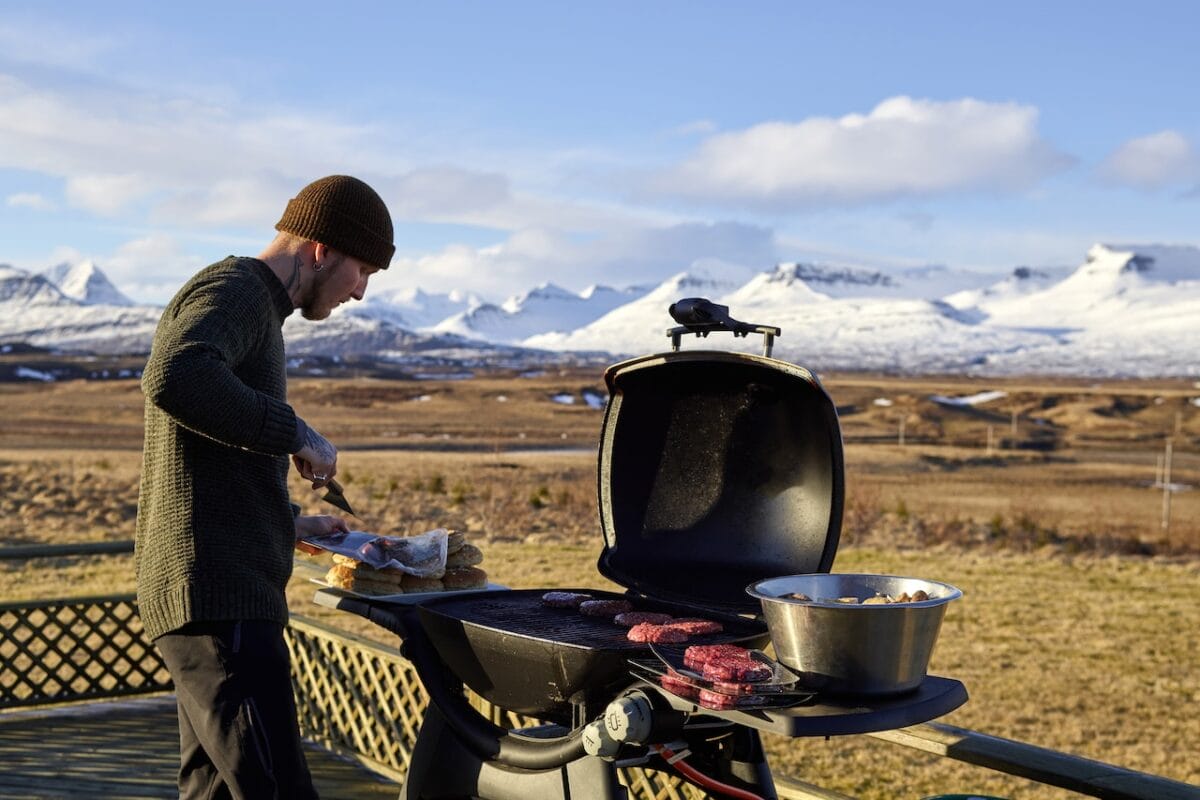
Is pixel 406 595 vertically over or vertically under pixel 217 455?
under

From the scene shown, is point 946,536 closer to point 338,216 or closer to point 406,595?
point 406,595

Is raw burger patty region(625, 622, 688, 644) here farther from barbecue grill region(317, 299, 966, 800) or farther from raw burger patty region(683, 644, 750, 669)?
raw burger patty region(683, 644, 750, 669)

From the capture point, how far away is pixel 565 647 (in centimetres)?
248

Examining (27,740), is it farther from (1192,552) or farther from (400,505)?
(1192,552)

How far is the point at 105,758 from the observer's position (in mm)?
4797

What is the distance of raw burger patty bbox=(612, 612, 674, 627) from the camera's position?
9.20 feet

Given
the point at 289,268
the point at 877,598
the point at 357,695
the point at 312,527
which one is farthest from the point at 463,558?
the point at 357,695

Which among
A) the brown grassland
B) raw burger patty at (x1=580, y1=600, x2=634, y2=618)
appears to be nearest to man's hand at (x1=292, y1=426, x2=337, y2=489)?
raw burger patty at (x1=580, y1=600, x2=634, y2=618)

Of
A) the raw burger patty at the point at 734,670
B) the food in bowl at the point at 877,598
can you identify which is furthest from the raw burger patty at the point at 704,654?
the food in bowl at the point at 877,598

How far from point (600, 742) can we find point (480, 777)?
0.70 meters

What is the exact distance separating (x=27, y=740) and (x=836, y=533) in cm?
383

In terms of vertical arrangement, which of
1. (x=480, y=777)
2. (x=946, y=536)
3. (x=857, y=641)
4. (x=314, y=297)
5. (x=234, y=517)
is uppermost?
(x=314, y=297)

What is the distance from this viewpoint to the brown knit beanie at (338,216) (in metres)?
2.46

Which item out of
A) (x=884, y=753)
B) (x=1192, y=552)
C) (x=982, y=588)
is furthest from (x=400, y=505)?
(x=884, y=753)
